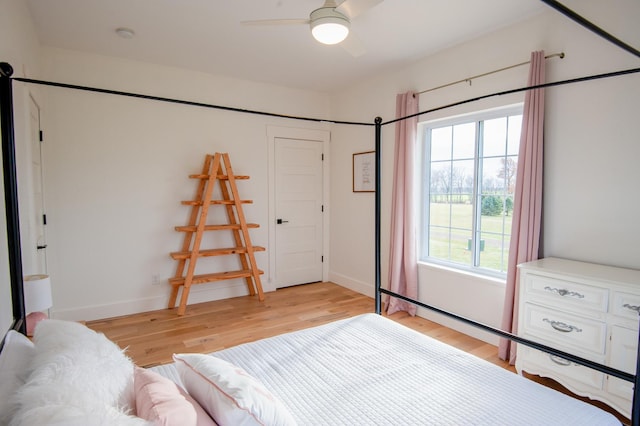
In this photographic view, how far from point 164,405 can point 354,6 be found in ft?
6.96

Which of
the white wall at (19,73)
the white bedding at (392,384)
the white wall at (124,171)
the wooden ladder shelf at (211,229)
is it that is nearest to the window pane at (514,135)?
the white bedding at (392,384)

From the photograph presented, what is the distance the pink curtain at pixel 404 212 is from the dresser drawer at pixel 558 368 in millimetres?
1309

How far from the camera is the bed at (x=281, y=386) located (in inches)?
32.6

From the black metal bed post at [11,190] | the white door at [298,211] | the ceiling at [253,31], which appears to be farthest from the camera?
the white door at [298,211]

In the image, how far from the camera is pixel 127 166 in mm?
3586

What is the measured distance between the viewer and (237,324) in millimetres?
3383

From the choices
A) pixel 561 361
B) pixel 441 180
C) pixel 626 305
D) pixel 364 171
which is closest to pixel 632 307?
pixel 626 305

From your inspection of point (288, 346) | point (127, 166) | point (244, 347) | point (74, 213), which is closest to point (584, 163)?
point (288, 346)

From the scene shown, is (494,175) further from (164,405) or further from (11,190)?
(11,190)

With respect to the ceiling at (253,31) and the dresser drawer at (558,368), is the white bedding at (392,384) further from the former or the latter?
the ceiling at (253,31)

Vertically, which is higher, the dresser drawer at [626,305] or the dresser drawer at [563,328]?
the dresser drawer at [626,305]

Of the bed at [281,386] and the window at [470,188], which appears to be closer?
the bed at [281,386]

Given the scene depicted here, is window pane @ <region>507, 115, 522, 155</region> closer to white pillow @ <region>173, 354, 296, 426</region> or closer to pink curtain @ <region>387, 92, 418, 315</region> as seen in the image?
pink curtain @ <region>387, 92, 418, 315</region>

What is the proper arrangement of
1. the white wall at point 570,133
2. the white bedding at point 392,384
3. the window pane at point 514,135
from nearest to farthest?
the white bedding at point 392,384 → the white wall at point 570,133 → the window pane at point 514,135
